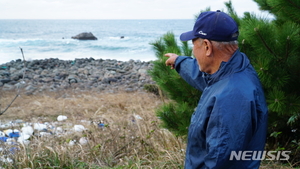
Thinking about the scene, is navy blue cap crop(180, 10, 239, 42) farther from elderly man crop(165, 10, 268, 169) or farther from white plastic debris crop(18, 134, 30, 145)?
white plastic debris crop(18, 134, 30, 145)

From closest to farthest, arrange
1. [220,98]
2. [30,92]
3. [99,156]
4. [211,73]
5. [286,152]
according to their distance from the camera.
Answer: [220,98], [211,73], [286,152], [99,156], [30,92]

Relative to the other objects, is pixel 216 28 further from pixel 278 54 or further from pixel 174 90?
pixel 174 90

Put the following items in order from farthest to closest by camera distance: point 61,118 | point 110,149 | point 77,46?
point 77,46 → point 61,118 → point 110,149

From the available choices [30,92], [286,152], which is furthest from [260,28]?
[30,92]

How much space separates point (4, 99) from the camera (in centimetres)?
1095

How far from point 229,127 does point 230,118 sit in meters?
0.05

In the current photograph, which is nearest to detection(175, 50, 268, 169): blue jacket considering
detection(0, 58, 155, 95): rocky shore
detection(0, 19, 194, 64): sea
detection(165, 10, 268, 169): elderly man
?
detection(165, 10, 268, 169): elderly man

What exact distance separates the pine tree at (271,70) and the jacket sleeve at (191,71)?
791 mm

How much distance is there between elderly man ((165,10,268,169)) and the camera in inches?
66.1

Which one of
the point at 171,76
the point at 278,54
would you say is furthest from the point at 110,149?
the point at 278,54

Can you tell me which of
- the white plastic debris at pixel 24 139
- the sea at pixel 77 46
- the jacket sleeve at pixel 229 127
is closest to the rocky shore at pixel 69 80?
the sea at pixel 77 46

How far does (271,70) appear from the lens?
3.15 m

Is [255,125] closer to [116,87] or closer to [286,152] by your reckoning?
[286,152]

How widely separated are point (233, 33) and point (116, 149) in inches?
131
